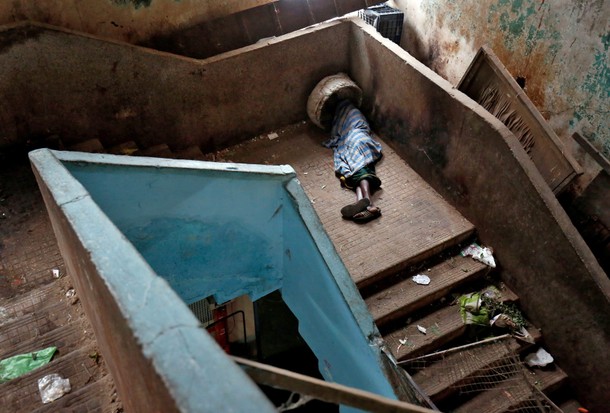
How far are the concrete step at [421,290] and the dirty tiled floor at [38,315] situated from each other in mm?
2709

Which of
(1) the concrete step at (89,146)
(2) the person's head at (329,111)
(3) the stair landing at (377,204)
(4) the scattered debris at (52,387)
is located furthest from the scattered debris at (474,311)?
(1) the concrete step at (89,146)

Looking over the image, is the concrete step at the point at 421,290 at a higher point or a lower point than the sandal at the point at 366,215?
lower

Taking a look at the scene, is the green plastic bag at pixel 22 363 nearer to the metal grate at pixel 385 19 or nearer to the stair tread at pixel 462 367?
the stair tread at pixel 462 367

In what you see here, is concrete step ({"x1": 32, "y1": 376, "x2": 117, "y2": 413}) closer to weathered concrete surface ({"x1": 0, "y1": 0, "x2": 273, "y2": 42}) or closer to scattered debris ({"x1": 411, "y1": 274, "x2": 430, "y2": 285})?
scattered debris ({"x1": 411, "y1": 274, "x2": 430, "y2": 285})

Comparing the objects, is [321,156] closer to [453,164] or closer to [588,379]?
[453,164]

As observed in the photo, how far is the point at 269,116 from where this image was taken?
6.90m

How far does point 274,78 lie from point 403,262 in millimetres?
3034

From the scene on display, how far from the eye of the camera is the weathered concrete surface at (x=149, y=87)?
5133mm

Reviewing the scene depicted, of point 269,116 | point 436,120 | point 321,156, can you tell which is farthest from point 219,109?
point 436,120

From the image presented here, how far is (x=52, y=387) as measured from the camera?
3.37m

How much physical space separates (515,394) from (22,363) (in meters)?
4.43

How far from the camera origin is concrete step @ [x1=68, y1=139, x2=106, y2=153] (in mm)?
5559

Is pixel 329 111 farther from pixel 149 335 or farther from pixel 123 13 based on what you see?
pixel 149 335

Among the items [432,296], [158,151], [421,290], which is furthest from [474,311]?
[158,151]
